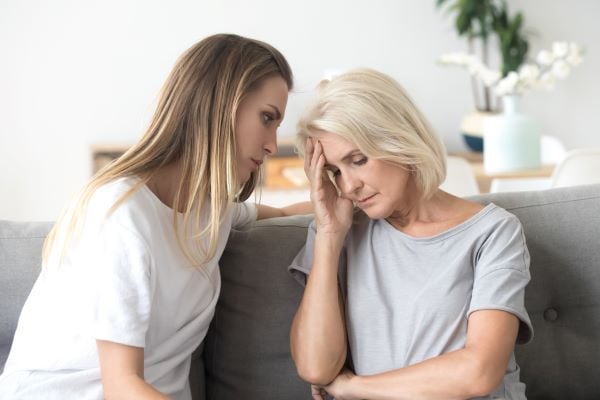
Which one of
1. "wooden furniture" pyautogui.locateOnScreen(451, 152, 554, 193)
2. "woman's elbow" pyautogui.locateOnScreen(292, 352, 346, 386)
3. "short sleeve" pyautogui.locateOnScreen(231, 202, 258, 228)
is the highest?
"short sleeve" pyautogui.locateOnScreen(231, 202, 258, 228)

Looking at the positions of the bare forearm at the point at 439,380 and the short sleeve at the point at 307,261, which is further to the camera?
the short sleeve at the point at 307,261

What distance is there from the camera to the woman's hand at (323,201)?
1710mm

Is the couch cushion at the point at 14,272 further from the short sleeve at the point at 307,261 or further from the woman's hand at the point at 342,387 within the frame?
the woman's hand at the point at 342,387

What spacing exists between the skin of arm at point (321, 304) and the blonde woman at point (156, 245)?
13cm

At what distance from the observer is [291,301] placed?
1.88m

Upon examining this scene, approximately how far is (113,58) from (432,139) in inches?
158

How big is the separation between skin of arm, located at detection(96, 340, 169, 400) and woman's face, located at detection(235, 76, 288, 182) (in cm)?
43

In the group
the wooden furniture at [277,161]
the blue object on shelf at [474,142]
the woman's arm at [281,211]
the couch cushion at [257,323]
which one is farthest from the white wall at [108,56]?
the couch cushion at [257,323]

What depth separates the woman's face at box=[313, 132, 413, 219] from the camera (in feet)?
5.45

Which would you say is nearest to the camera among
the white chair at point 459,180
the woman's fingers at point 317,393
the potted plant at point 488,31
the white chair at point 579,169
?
the woman's fingers at point 317,393

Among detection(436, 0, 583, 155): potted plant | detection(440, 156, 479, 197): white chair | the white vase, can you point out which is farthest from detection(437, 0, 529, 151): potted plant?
detection(440, 156, 479, 197): white chair

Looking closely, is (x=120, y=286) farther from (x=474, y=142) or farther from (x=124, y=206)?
(x=474, y=142)

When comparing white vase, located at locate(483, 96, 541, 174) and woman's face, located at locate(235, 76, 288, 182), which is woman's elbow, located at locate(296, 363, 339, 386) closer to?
woman's face, located at locate(235, 76, 288, 182)

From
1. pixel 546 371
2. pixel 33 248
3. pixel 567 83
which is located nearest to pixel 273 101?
pixel 33 248
